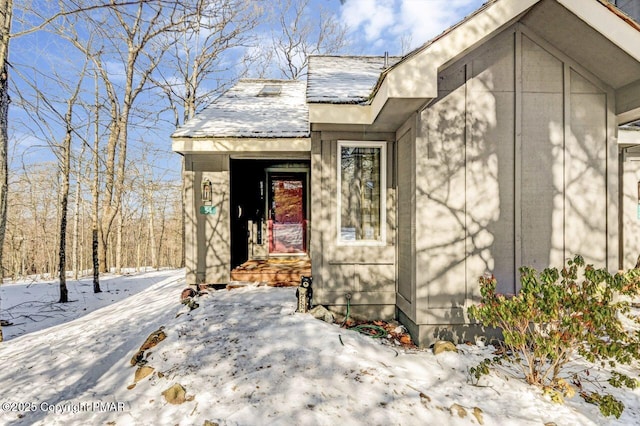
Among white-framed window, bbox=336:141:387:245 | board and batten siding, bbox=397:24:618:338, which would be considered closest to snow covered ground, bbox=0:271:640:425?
board and batten siding, bbox=397:24:618:338

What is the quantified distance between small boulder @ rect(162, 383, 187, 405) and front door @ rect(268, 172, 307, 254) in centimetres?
512

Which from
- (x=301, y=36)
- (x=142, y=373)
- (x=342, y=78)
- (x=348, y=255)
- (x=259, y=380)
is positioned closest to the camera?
(x=259, y=380)

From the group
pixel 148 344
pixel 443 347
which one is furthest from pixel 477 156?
pixel 148 344

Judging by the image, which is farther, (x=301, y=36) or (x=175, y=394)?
(x=301, y=36)

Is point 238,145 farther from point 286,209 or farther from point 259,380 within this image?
point 259,380

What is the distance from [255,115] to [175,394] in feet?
18.0

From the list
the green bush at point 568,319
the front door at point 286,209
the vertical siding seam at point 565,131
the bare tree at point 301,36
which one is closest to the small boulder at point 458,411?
the green bush at point 568,319

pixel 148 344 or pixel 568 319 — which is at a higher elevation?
pixel 568 319

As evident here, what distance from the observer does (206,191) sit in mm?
5824

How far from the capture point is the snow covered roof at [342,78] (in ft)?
13.4

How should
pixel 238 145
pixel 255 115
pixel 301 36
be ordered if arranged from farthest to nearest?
pixel 301 36, pixel 255 115, pixel 238 145

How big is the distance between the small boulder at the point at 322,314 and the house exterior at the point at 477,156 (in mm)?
194

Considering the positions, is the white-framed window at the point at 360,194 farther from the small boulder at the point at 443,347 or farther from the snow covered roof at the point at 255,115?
the small boulder at the point at 443,347

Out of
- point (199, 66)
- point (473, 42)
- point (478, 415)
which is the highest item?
point (199, 66)
